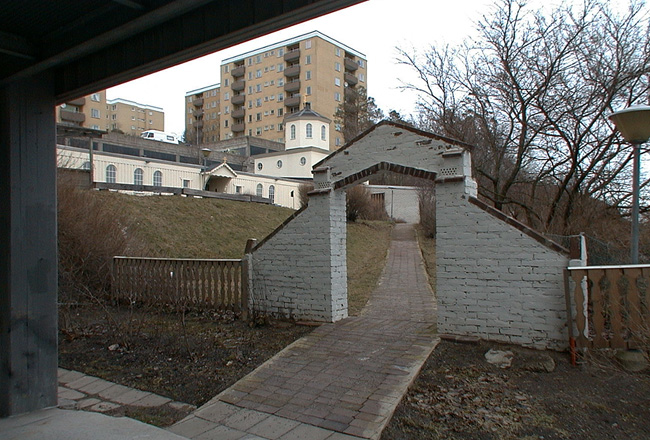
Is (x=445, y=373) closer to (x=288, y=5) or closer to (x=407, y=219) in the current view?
(x=288, y=5)

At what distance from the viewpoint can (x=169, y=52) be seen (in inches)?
153

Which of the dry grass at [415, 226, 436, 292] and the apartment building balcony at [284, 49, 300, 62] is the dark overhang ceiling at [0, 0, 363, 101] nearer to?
the dry grass at [415, 226, 436, 292]

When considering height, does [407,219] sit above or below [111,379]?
above

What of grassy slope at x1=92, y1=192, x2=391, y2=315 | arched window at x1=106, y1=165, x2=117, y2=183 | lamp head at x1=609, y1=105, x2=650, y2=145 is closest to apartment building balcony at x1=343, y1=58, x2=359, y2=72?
grassy slope at x1=92, y1=192, x2=391, y2=315

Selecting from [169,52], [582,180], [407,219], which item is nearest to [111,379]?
[169,52]

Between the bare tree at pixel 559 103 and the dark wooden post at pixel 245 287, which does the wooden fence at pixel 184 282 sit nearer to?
the dark wooden post at pixel 245 287

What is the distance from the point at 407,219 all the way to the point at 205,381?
34.5m

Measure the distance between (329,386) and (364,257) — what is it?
14.7 m

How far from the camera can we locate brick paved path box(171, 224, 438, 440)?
4.14 meters

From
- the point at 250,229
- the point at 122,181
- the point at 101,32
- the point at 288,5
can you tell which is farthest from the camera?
the point at 122,181

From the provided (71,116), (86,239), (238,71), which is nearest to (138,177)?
(86,239)

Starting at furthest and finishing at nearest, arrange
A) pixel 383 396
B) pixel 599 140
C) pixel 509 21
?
pixel 509 21
pixel 599 140
pixel 383 396

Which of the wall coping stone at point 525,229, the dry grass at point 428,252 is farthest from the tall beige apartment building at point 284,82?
the wall coping stone at point 525,229

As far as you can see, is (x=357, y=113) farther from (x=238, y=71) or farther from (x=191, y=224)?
(x=191, y=224)
